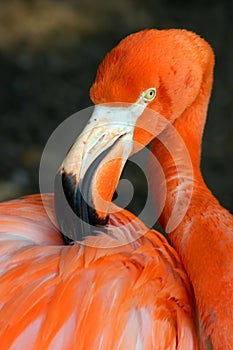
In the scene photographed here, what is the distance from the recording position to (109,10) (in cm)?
556

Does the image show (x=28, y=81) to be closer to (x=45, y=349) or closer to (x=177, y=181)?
(x=177, y=181)

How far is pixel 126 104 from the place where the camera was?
7.05 ft

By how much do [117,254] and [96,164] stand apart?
0.27m

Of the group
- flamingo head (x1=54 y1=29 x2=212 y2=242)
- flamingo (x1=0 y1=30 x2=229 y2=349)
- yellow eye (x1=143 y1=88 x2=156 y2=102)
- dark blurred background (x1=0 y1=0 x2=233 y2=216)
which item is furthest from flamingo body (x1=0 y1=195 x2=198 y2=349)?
dark blurred background (x1=0 y1=0 x2=233 y2=216)

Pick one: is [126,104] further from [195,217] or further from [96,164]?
[195,217]

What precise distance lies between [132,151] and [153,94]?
0.62 feet

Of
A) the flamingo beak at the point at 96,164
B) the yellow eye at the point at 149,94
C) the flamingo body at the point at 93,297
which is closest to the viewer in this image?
the flamingo body at the point at 93,297

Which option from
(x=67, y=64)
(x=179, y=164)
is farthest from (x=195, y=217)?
(x=67, y=64)

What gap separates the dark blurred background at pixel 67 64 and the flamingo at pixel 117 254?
207 centimetres

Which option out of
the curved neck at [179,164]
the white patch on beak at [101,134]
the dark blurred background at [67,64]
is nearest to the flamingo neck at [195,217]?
the curved neck at [179,164]

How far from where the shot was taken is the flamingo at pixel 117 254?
1882 millimetres

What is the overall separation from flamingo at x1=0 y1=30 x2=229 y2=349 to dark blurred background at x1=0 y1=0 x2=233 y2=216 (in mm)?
2071

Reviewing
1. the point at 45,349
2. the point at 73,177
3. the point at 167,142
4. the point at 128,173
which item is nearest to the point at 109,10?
the point at 128,173

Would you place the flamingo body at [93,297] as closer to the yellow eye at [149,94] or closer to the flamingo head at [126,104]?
the flamingo head at [126,104]
